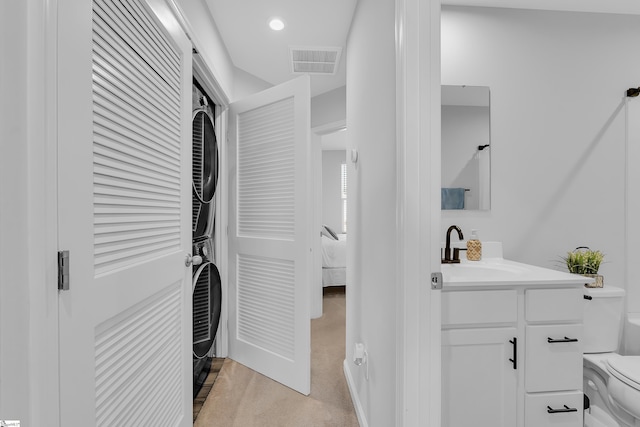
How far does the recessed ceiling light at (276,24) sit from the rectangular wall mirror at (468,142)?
46.6 inches

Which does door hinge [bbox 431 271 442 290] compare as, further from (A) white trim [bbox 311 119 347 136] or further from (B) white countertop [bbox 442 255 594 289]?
(A) white trim [bbox 311 119 347 136]

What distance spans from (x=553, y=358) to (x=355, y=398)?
1.08 metres

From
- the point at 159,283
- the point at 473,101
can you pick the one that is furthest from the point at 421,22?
the point at 159,283

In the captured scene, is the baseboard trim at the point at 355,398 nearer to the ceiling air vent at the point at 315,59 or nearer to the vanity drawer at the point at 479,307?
the vanity drawer at the point at 479,307

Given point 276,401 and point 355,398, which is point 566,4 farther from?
point 276,401

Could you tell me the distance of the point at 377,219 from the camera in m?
1.52

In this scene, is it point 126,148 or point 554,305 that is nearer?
point 126,148

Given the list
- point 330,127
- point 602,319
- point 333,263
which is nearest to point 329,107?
point 330,127

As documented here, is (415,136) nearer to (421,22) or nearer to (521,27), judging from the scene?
(421,22)

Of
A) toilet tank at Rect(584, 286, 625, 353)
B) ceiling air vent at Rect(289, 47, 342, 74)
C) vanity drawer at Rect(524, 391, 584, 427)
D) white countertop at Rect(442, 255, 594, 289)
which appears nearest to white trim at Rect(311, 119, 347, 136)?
ceiling air vent at Rect(289, 47, 342, 74)

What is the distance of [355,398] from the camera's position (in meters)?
1.93

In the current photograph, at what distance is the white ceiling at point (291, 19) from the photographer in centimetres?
201

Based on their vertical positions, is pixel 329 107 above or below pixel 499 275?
above

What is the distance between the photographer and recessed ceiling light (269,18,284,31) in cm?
217
